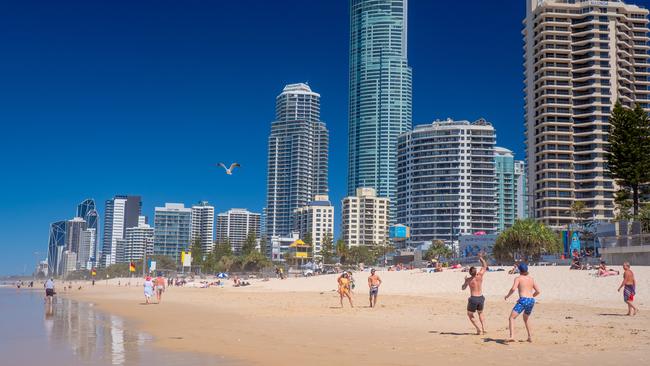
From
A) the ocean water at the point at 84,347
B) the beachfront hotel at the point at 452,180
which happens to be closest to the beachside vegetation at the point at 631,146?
the ocean water at the point at 84,347

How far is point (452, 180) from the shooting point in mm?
175250

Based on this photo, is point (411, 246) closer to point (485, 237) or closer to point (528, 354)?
point (485, 237)

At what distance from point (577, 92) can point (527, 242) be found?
66757 mm

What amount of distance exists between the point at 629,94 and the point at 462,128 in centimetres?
5953

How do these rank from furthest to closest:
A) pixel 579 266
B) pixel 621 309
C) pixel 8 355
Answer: pixel 579 266 < pixel 621 309 < pixel 8 355

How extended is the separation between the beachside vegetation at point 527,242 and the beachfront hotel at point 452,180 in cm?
10616

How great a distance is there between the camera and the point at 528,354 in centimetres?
1174

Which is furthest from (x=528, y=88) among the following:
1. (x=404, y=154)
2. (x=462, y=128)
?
(x=404, y=154)

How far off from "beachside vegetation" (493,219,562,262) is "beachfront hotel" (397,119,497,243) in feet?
348

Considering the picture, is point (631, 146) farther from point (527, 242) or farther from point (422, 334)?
point (422, 334)

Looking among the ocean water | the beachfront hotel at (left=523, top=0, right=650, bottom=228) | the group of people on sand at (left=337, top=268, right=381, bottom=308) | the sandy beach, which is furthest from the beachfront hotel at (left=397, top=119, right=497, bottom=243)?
the ocean water

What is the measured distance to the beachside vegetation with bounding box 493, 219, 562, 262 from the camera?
63.4 m

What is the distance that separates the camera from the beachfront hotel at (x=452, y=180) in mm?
174500

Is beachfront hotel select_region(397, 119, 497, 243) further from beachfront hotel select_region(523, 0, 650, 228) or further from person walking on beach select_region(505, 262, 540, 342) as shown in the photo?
person walking on beach select_region(505, 262, 540, 342)
